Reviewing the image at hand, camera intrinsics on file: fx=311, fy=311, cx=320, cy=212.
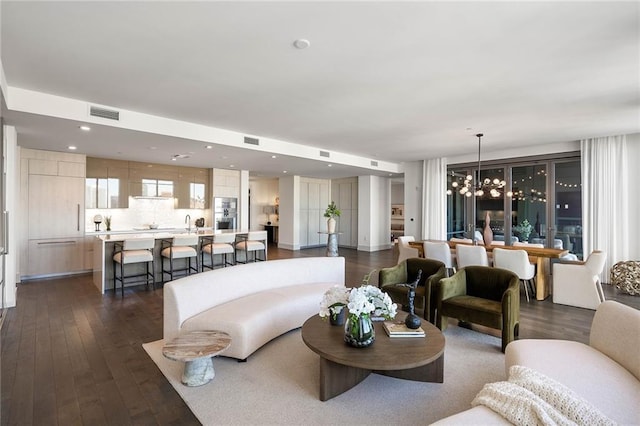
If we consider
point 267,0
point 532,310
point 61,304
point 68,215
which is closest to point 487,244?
point 532,310

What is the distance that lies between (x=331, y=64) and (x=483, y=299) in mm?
3121

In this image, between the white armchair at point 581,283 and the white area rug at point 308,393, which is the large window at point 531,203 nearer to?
the white armchair at point 581,283

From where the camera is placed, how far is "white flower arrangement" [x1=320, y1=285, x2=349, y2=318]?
2.64 meters

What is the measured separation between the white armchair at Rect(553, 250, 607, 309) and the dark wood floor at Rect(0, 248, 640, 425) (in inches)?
7.9

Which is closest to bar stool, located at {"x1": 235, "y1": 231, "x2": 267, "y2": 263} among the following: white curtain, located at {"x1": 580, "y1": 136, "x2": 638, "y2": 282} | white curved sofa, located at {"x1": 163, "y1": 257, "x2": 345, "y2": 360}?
white curved sofa, located at {"x1": 163, "y1": 257, "x2": 345, "y2": 360}

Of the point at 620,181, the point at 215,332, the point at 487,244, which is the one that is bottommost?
the point at 215,332

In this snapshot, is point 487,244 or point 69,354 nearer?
point 69,354

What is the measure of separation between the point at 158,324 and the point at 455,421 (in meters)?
3.62

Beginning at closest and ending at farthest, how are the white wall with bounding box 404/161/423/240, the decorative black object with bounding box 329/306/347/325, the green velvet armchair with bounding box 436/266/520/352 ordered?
the decorative black object with bounding box 329/306/347/325 → the green velvet armchair with bounding box 436/266/520/352 → the white wall with bounding box 404/161/423/240

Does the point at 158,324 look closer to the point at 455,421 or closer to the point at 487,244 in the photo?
the point at 455,421

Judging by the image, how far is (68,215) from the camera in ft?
21.3

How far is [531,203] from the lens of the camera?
740 centimetres

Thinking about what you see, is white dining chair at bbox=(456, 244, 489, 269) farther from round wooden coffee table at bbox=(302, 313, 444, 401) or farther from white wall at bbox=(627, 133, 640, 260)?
white wall at bbox=(627, 133, 640, 260)

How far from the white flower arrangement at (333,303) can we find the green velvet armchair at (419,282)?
5.17 ft
